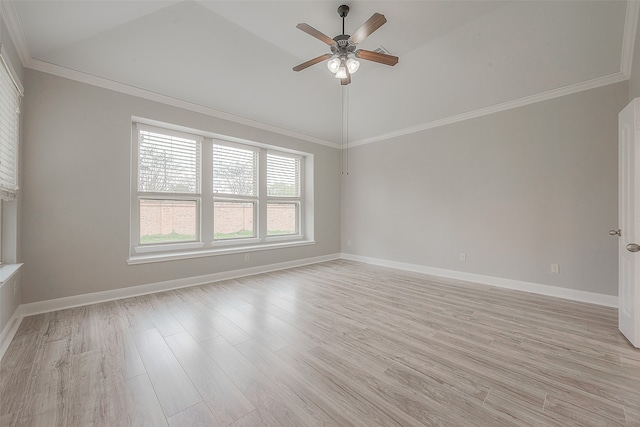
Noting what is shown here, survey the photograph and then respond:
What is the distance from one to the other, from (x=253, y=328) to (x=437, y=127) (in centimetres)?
448

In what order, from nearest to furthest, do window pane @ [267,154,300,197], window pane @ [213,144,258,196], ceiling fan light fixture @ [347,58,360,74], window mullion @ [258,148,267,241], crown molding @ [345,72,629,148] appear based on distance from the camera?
ceiling fan light fixture @ [347,58,360,74] → crown molding @ [345,72,629,148] → window pane @ [213,144,258,196] → window mullion @ [258,148,267,241] → window pane @ [267,154,300,197]

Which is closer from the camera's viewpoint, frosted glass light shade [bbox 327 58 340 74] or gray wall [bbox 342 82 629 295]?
frosted glass light shade [bbox 327 58 340 74]

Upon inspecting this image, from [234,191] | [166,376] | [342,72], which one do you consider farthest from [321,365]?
[234,191]

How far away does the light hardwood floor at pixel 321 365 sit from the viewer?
58.4 inches

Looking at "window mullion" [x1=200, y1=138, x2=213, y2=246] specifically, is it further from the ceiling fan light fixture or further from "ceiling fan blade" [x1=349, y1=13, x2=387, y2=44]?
"ceiling fan blade" [x1=349, y1=13, x2=387, y2=44]

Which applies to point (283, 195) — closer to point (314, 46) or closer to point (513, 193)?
point (314, 46)

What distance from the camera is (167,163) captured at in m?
4.07

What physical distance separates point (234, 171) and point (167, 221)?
1.44 meters

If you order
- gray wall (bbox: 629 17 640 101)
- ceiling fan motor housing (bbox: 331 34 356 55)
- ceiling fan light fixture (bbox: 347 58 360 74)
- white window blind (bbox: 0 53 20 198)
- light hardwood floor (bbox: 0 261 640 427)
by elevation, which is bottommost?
light hardwood floor (bbox: 0 261 640 427)

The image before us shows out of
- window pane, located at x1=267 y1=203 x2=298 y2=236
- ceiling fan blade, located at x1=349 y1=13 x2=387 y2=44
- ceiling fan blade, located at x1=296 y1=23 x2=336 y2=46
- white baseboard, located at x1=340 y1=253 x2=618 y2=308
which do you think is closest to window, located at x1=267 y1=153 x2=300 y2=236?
window pane, located at x1=267 y1=203 x2=298 y2=236

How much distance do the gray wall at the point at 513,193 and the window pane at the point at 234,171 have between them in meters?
2.67

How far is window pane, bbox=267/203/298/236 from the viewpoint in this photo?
5511 millimetres

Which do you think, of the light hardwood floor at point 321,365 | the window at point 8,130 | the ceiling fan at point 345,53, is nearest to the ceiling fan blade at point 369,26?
the ceiling fan at point 345,53

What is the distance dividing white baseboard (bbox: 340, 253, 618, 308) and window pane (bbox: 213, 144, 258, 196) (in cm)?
320
